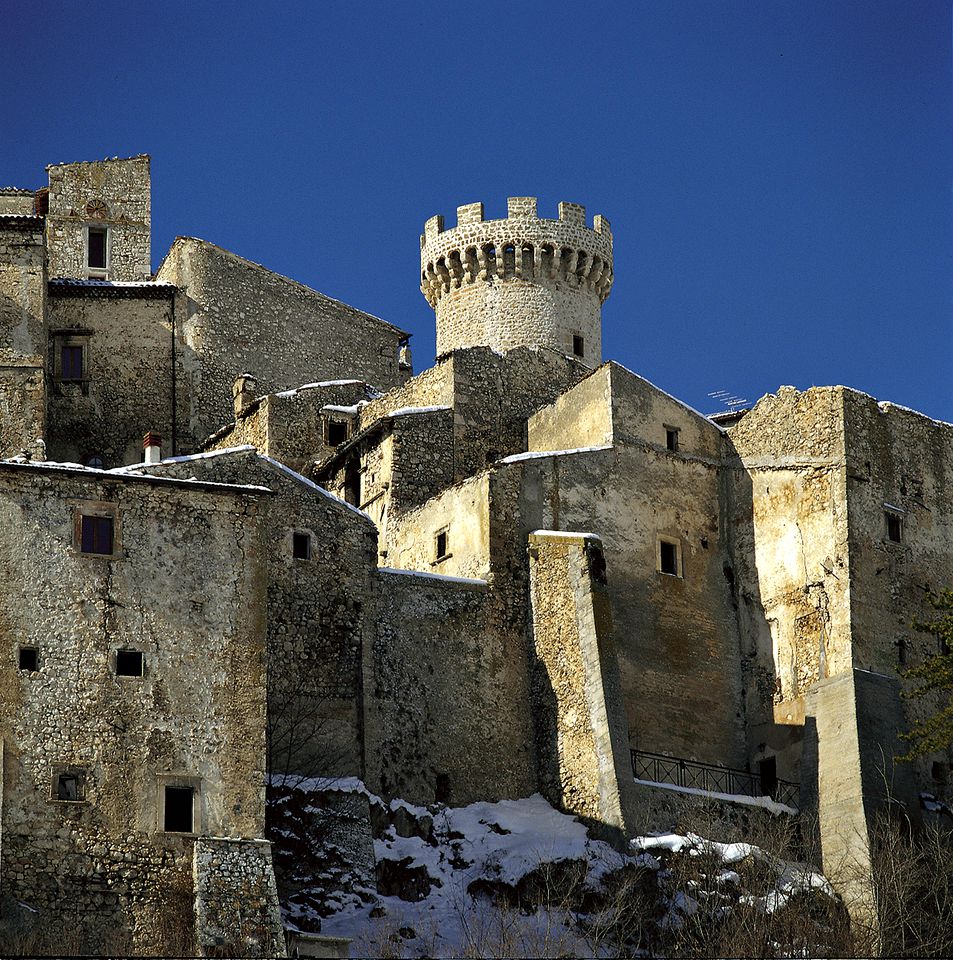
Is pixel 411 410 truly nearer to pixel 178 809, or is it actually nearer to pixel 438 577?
pixel 438 577

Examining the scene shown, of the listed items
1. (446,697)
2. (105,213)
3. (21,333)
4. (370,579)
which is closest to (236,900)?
(446,697)

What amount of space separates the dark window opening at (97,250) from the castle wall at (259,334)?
177 centimetres

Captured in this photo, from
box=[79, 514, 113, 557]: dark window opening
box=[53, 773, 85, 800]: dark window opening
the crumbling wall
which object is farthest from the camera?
the crumbling wall

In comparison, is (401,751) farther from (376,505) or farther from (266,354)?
(266,354)

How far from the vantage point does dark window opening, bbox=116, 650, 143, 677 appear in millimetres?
38531

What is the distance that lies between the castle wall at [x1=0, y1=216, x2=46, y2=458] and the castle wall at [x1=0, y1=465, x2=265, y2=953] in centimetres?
1224

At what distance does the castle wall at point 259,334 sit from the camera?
6028 centimetres

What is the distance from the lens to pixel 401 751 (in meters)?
45.2

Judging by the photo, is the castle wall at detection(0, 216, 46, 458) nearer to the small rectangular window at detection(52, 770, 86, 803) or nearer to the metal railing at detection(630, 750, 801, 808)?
the small rectangular window at detection(52, 770, 86, 803)

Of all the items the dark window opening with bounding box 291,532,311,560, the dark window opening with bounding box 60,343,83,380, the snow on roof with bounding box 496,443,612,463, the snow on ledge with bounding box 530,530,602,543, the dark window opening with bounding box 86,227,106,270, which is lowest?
the dark window opening with bounding box 291,532,311,560

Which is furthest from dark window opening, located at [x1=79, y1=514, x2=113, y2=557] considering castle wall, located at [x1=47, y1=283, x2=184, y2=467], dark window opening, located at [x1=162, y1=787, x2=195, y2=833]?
castle wall, located at [x1=47, y1=283, x2=184, y2=467]

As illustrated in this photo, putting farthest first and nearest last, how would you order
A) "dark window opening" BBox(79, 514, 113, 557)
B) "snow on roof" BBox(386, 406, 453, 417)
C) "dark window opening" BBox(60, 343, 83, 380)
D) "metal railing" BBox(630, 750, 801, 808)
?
"dark window opening" BBox(60, 343, 83, 380), "snow on roof" BBox(386, 406, 453, 417), "metal railing" BBox(630, 750, 801, 808), "dark window opening" BBox(79, 514, 113, 557)

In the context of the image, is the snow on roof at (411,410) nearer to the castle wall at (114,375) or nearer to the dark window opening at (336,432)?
the dark window opening at (336,432)

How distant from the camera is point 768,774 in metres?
49.4
